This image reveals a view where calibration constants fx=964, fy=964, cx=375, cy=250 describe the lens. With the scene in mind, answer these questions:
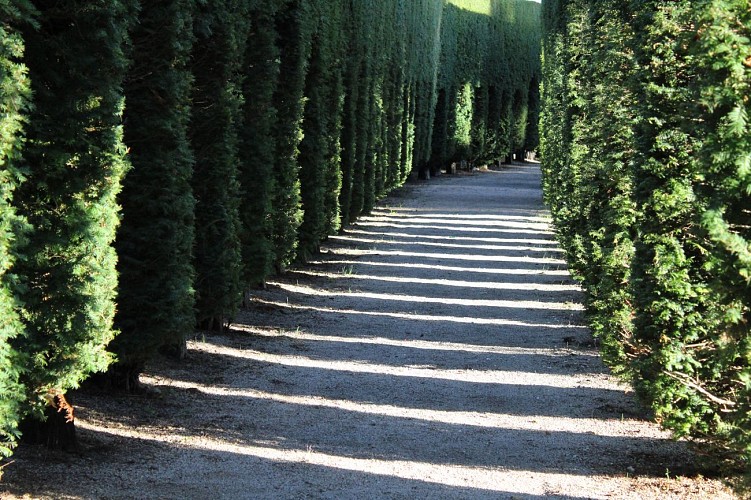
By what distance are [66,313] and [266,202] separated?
6776 millimetres

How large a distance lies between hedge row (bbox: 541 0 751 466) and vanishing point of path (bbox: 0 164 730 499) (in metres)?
0.69

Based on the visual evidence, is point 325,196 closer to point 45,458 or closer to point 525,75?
point 45,458

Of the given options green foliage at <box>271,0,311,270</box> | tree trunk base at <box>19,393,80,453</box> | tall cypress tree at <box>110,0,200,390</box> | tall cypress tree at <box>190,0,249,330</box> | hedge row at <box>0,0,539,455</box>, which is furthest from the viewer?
green foliage at <box>271,0,311,270</box>

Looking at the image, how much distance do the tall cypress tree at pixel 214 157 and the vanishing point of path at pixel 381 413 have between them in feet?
2.59

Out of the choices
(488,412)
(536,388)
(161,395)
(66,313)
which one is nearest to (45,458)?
(66,313)

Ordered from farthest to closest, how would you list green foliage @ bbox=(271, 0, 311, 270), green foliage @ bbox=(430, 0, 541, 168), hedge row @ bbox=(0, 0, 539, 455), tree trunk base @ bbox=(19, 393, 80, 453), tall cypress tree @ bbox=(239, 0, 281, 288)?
green foliage @ bbox=(430, 0, 541, 168) < green foliage @ bbox=(271, 0, 311, 270) < tall cypress tree @ bbox=(239, 0, 281, 288) < tree trunk base @ bbox=(19, 393, 80, 453) < hedge row @ bbox=(0, 0, 539, 455)

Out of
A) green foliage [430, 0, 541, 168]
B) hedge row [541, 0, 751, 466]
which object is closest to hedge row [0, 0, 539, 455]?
hedge row [541, 0, 751, 466]

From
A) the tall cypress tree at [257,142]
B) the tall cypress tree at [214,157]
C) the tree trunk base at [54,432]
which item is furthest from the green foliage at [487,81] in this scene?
the tree trunk base at [54,432]

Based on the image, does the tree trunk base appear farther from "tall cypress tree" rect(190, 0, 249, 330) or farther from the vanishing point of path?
"tall cypress tree" rect(190, 0, 249, 330)

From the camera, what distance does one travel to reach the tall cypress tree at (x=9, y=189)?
204 inches

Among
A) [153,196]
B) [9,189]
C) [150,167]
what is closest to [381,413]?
[153,196]

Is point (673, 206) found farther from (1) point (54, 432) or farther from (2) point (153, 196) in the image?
(1) point (54, 432)

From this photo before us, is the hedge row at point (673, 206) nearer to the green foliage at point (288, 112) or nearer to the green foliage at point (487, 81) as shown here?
the green foliage at point (288, 112)

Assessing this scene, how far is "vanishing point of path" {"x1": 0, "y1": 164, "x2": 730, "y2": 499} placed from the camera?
6688mm
